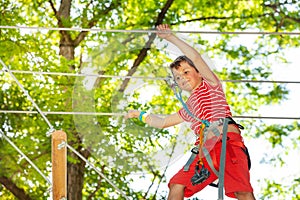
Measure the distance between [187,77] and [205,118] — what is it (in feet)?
0.56

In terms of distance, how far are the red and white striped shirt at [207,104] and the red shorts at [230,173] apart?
0.26 ft

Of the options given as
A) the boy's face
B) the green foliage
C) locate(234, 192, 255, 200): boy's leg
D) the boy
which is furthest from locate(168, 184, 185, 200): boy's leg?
the green foliage

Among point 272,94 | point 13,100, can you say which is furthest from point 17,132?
point 272,94

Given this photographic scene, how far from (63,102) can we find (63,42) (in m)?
0.81

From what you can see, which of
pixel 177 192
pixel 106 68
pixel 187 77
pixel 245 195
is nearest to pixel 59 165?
pixel 177 192

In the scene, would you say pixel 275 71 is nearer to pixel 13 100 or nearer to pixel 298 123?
pixel 298 123

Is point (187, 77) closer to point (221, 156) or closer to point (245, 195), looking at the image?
point (221, 156)

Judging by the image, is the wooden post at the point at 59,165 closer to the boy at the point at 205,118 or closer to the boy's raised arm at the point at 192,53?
the boy at the point at 205,118

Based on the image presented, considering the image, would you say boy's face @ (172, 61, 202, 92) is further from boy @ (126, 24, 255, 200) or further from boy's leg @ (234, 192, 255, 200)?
boy's leg @ (234, 192, 255, 200)

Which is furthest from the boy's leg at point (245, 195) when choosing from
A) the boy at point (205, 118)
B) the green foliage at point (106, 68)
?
the green foliage at point (106, 68)

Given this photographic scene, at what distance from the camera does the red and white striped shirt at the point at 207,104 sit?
84.1 inches

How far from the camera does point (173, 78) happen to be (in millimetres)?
2303

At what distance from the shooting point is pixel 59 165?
2.28 meters

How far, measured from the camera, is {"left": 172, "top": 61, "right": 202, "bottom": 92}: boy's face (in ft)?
7.29
